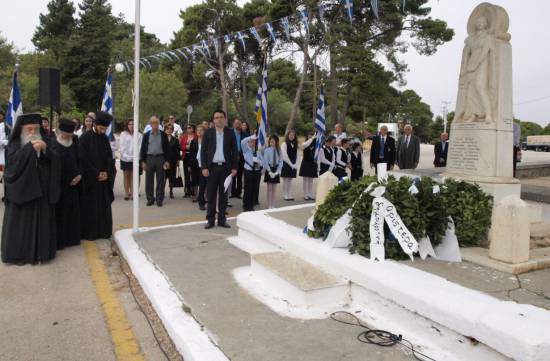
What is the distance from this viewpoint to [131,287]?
5406 millimetres

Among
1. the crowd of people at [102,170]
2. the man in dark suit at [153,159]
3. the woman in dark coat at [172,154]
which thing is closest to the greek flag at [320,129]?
the crowd of people at [102,170]

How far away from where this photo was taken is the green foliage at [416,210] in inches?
192

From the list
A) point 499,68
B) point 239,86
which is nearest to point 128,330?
point 499,68

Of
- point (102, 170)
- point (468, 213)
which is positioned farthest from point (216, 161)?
point (468, 213)

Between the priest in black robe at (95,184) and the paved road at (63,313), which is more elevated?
the priest in black robe at (95,184)

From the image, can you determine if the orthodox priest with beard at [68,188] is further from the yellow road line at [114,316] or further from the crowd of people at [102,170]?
the yellow road line at [114,316]

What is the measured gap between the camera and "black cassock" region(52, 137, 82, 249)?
690 cm

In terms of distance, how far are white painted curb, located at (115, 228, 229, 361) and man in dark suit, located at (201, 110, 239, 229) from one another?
1.82 meters

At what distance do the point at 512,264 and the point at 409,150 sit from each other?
926cm

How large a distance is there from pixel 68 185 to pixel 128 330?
3.51 m

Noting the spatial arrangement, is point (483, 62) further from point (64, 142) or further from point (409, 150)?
point (409, 150)

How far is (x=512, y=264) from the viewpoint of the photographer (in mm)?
4531

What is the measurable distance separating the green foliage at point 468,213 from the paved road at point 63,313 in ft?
11.7

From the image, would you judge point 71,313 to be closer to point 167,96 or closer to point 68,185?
point 68,185
